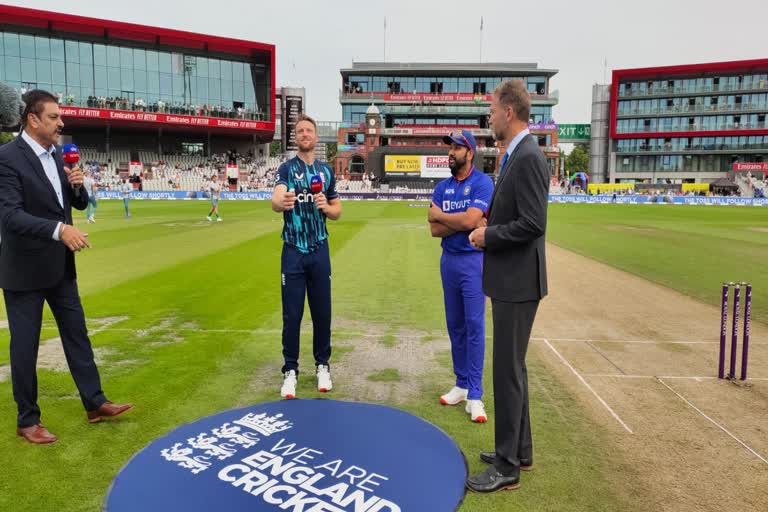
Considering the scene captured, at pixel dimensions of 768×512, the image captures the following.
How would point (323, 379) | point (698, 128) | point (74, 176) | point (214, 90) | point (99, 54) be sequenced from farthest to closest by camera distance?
point (698, 128) → point (214, 90) → point (99, 54) → point (323, 379) → point (74, 176)

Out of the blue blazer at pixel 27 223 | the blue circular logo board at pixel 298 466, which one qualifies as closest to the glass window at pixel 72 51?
the blue blazer at pixel 27 223

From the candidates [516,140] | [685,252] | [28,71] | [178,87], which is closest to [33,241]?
[516,140]

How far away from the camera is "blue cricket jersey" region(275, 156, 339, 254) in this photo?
478cm

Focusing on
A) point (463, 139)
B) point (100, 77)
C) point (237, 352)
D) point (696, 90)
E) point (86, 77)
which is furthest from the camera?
point (696, 90)

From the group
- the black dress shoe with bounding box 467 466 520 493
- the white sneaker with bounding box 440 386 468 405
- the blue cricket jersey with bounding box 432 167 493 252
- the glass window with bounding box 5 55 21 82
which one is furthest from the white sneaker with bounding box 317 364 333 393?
the glass window with bounding box 5 55 21 82

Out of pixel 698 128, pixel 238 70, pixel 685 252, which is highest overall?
pixel 238 70

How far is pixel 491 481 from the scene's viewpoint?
3275mm

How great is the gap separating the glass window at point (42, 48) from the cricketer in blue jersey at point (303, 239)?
7012cm

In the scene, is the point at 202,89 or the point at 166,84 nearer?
the point at 166,84

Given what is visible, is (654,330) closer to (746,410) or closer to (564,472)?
(746,410)

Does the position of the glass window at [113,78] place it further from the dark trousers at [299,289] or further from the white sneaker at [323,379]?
the white sneaker at [323,379]

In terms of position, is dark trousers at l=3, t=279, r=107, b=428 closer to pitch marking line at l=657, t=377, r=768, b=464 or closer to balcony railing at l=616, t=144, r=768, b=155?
pitch marking line at l=657, t=377, r=768, b=464

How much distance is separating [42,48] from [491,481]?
7346 centimetres

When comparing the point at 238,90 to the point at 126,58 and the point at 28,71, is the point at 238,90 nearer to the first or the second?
the point at 126,58
